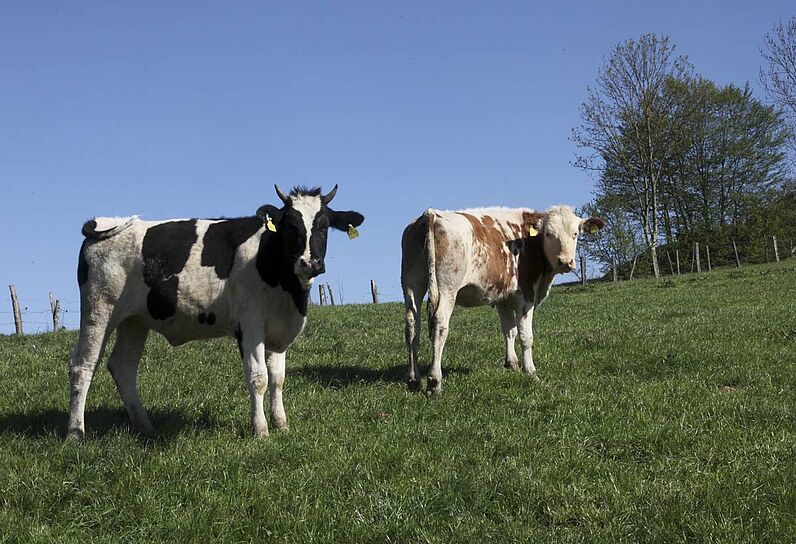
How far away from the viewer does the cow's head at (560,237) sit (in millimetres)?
13031

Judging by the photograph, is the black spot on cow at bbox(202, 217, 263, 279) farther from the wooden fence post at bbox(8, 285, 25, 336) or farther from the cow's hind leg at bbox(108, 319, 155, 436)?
the wooden fence post at bbox(8, 285, 25, 336)

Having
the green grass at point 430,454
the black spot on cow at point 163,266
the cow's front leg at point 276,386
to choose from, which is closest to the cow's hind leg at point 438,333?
the green grass at point 430,454

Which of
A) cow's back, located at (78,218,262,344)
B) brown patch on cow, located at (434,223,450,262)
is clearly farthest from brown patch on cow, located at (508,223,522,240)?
cow's back, located at (78,218,262,344)

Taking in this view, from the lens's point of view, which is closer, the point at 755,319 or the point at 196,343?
the point at 196,343

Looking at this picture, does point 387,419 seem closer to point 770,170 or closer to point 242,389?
point 242,389

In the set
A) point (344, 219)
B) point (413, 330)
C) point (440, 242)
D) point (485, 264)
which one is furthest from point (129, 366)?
point (485, 264)

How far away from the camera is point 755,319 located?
1777 centimetres

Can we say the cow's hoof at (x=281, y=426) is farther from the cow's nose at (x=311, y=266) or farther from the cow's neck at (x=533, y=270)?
the cow's neck at (x=533, y=270)

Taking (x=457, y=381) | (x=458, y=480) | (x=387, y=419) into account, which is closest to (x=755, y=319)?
(x=457, y=381)

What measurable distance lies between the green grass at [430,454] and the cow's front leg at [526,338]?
0.37 metres

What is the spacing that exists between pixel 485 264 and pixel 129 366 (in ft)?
17.5

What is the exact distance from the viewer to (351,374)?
12.5 metres

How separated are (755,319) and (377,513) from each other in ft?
46.3

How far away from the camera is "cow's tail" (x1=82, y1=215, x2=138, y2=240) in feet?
30.7
